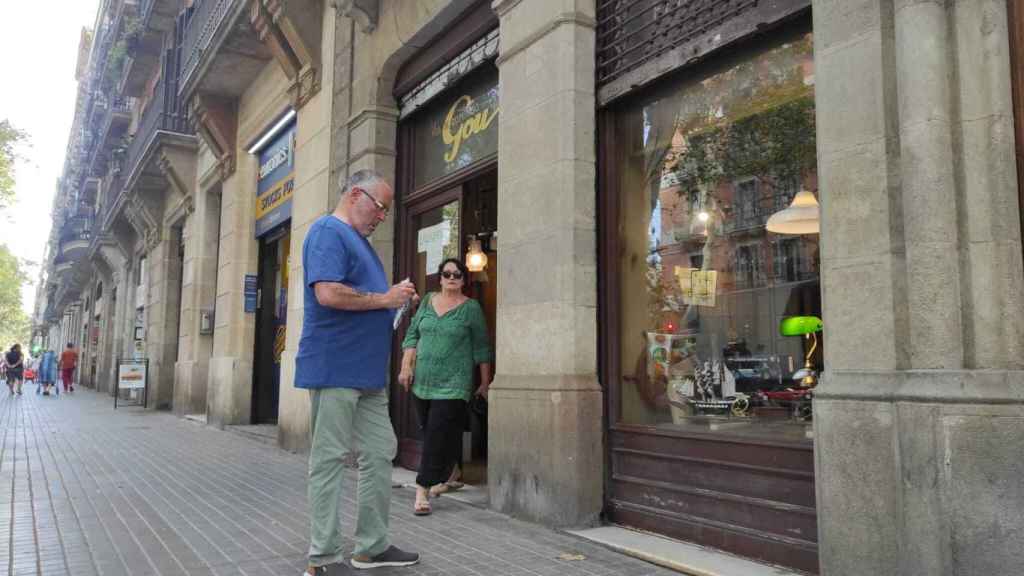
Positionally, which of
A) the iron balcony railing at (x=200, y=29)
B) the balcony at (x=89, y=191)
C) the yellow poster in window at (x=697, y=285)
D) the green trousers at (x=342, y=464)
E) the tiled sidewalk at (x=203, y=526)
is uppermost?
the balcony at (x=89, y=191)

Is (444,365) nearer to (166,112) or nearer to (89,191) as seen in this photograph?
(166,112)

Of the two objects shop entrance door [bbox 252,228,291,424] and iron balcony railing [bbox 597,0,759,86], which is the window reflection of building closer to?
iron balcony railing [bbox 597,0,759,86]

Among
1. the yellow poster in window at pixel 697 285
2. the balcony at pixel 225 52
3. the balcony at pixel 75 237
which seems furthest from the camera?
the balcony at pixel 75 237

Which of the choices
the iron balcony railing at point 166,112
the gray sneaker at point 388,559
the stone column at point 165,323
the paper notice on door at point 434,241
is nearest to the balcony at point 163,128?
the iron balcony railing at point 166,112

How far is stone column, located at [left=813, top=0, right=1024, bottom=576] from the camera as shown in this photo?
9.16 ft

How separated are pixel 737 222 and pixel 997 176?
178 cm

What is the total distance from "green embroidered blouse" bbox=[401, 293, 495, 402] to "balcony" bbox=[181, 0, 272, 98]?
6509 mm

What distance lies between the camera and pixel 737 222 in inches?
183

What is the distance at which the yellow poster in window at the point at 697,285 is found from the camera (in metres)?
4.81

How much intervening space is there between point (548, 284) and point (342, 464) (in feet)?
6.71

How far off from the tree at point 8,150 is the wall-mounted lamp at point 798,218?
31.8 meters

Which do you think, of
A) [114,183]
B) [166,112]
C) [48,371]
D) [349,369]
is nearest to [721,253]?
[349,369]

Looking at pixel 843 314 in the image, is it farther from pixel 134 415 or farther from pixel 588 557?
pixel 134 415

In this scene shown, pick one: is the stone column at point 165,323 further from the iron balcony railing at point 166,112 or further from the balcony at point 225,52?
the balcony at point 225,52
